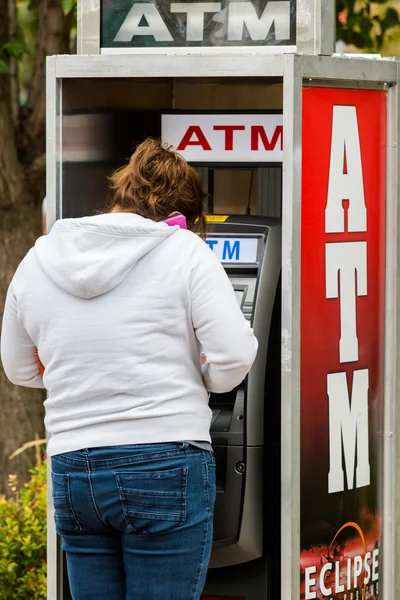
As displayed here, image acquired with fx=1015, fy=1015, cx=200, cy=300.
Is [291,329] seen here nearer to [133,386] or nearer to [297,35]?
[133,386]

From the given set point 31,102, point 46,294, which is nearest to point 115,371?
point 46,294

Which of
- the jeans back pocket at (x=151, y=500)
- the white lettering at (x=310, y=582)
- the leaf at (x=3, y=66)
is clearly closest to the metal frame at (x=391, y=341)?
the white lettering at (x=310, y=582)

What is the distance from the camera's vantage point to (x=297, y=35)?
329 cm

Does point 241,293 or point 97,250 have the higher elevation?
point 97,250

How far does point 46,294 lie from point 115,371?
29 centimetres

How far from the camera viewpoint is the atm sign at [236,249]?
3.39 m

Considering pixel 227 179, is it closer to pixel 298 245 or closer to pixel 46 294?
pixel 298 245

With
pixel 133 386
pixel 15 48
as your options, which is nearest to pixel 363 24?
pixel 15 48

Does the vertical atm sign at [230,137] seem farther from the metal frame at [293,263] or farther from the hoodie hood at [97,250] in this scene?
the hoodie hood at [97,250]

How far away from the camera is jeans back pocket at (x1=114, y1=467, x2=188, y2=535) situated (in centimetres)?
251

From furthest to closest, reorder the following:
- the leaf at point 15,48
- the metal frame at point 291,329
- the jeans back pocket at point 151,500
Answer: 1. the leaf at point 15,48
2. the metal frame at point 291,329
3. the jeans back pocket at point 151,500

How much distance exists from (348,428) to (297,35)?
4.23 ft

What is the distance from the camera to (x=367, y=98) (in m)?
3.30

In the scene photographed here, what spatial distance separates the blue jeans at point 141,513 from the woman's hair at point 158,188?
2.14 ft
